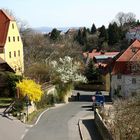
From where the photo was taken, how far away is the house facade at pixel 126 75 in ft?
192

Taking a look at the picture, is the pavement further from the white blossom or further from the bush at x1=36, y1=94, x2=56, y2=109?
the white blossom

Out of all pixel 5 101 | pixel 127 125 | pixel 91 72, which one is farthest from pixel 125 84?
pixel 127 125

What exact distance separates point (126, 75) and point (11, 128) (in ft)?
99.4

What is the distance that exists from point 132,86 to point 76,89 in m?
15.5

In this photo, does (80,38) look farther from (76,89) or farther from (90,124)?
(90,124)

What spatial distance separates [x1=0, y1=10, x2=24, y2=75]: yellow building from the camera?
54594 millimetres

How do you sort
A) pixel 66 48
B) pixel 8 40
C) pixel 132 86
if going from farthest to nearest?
pixel 66 48 < pixel 132 86 < pixel 8 40

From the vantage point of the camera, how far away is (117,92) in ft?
198

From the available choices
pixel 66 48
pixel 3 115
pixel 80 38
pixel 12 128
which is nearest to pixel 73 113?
pixel 3 115

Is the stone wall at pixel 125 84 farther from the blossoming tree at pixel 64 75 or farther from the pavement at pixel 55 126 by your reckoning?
the pavement at pixel 55 126

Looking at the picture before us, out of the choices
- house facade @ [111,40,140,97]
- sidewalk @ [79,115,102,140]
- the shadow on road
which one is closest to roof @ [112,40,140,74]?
house facade @ [111,40,140,97]

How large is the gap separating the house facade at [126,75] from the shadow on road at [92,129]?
2003cm

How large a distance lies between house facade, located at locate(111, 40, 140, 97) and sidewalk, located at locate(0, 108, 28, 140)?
85.4ft

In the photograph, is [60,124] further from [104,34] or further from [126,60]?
[104,34]
